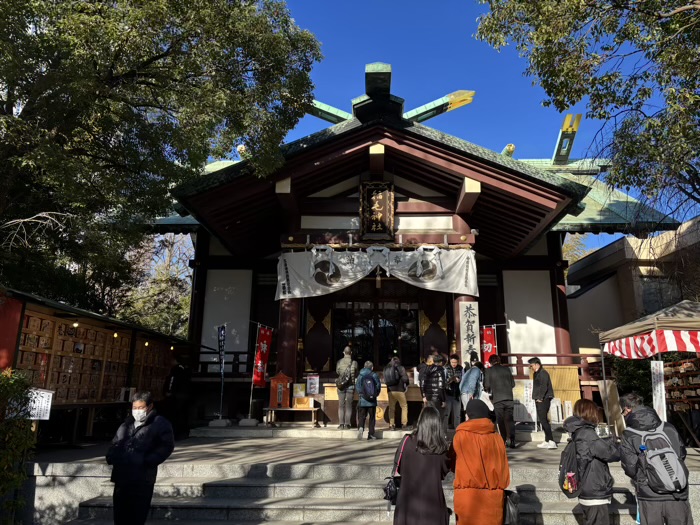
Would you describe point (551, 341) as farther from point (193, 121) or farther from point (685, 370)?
point (193, 121)

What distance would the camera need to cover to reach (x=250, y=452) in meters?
7.53

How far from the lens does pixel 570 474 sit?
4.25 metres

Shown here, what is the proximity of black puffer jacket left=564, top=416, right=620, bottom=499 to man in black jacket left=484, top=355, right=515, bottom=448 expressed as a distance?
3592mm

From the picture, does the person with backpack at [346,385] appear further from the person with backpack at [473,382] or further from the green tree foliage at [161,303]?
the green tree foliage at [161,303]

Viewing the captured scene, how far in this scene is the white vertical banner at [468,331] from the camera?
10.8 metres

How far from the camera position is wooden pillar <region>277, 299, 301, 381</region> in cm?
1070

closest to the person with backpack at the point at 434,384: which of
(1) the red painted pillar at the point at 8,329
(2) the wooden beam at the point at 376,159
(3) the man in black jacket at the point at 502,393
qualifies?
(3) the man in black jacket at the point at 502,393

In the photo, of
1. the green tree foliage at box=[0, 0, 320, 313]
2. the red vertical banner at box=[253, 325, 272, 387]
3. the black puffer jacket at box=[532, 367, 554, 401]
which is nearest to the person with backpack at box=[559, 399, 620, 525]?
the black puffer jacket at box=[532, 367, 554, 401]

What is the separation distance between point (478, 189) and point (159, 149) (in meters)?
6.65

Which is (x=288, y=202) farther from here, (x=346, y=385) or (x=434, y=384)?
(x=434, y=384)

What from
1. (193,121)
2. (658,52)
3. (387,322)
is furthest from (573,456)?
(387,322)

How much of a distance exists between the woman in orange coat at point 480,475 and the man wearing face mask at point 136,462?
8.35ft

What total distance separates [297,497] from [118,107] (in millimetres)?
6605

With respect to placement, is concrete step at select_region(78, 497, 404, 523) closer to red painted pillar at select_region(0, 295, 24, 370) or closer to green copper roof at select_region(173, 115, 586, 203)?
red painted pillar at select_region(0, 295, 24, 370)
